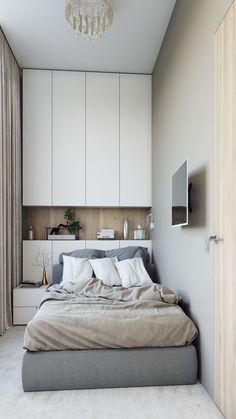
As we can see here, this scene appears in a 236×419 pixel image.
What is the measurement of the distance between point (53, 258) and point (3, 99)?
2.07 m

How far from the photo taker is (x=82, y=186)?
4535 mm

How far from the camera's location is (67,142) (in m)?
4.52

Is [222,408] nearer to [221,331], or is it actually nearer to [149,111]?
[221,331]

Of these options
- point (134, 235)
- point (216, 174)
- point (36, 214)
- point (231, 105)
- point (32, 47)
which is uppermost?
point (32, 47)

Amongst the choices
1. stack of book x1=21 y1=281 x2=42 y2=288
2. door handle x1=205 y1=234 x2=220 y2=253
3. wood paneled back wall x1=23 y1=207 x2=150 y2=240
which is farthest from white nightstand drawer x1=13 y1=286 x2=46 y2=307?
door handle x1=205 y1=234 x2=220 y2=253

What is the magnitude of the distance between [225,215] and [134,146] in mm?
2805

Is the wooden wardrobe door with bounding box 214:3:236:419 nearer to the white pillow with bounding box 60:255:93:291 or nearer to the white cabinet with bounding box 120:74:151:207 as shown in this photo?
the white pillow with bounding box 60:255:93:291

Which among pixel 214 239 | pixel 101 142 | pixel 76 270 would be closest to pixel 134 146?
pixel 101 142

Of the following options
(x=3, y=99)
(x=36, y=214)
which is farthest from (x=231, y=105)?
(x=36, y=214)

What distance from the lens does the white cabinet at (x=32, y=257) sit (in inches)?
175

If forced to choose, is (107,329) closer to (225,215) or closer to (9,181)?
(225,215)

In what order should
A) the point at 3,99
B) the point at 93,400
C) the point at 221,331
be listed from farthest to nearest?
the point at 3,99, the point at 93,400, the point at 221,331

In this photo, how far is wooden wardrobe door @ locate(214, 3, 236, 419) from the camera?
1.89 m

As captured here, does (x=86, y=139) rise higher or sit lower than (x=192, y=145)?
higher
